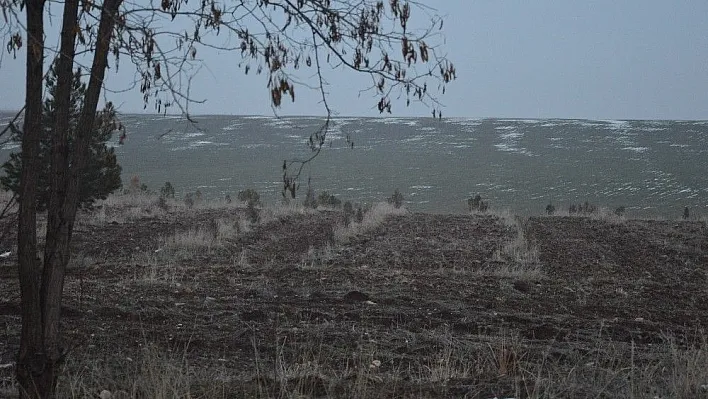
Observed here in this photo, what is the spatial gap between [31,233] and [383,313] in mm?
5070

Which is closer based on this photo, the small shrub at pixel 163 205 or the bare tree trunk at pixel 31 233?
the bare tree trunk at pixel 31 233

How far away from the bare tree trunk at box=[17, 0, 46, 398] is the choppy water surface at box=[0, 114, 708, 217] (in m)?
25.6

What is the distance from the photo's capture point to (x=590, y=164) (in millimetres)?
49969

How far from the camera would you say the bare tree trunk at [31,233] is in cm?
400

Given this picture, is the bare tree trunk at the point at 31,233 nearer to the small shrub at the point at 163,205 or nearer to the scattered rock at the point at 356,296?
the scattered rock at the point at 356,296

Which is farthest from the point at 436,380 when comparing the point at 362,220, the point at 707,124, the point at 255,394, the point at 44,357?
the point at 707,124

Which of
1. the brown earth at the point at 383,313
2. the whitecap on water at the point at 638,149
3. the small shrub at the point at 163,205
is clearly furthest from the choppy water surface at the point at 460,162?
the brown earth at the point at 383,313

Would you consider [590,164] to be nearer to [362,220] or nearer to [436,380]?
[362,220]

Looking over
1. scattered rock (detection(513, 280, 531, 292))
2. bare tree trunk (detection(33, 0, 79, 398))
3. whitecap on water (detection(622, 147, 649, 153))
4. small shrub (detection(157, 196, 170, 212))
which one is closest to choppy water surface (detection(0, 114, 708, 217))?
whitecap on water (detection(622, 147, 649, 153))

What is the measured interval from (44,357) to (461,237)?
→ 1494cm

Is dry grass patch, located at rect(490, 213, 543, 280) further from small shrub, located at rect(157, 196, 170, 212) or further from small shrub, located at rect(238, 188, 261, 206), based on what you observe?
small shrub, located at rect(238, 188, 261, 206)

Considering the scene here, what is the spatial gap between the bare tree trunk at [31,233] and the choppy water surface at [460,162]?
2558cm

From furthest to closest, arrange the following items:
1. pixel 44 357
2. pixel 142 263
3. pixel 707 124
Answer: pixel 707 124 < pixel 142 263 < pixel 44 357

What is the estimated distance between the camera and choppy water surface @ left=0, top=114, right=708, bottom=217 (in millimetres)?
40250
